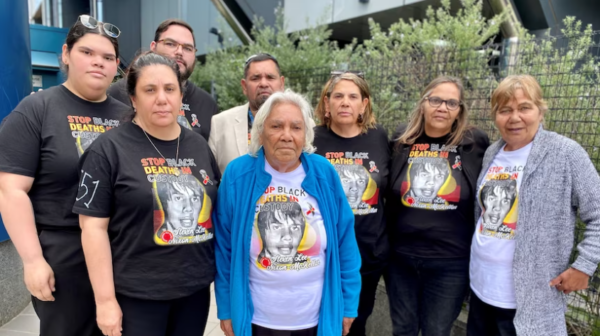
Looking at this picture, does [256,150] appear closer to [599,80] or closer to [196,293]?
[196,293]

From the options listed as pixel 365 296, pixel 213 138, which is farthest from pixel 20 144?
pixel 365 296

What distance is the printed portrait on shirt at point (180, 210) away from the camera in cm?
181

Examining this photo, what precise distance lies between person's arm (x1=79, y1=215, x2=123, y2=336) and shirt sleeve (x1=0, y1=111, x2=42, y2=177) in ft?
1.29

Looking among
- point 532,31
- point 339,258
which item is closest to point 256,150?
point 339,258

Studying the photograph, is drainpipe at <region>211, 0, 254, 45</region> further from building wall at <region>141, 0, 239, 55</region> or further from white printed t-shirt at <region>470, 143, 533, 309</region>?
white printed t-shirt at <region>470, 143, 533, 309</region>

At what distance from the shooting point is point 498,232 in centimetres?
224

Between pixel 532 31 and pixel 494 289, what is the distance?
32.8 feet

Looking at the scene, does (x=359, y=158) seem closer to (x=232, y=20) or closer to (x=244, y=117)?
(x=244, y=117)

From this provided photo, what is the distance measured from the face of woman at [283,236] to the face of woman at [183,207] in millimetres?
374

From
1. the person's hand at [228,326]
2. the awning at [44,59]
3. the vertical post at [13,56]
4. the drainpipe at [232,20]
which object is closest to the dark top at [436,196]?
the person's hand at [228,326]

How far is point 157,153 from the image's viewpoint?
6.16 feet

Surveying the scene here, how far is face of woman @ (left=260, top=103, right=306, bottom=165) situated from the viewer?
2.01m

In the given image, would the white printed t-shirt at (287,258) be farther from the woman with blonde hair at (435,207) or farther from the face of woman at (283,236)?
the woman with blonde hair at (435,207)

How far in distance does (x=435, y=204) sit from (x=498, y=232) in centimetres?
39
